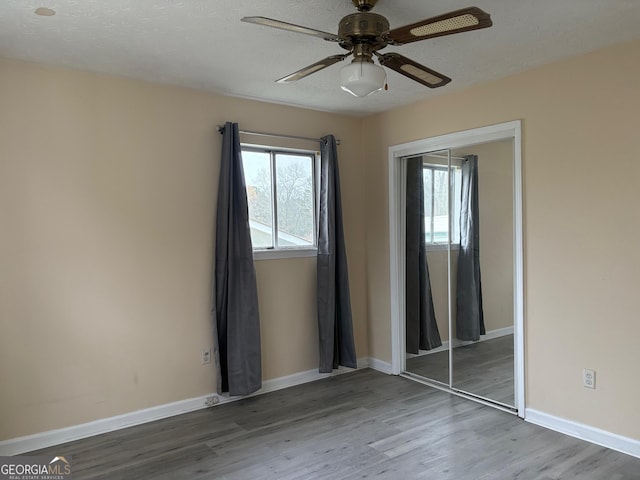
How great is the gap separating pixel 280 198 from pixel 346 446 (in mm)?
2114

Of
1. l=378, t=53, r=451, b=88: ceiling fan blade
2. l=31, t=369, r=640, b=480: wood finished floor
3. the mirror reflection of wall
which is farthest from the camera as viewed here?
the mirror reflection of wall

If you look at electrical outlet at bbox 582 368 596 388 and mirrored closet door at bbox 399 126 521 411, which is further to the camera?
mirrored closet door at bbox 399 126 521 411

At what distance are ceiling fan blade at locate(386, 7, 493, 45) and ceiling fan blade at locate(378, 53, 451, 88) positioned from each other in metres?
0.17

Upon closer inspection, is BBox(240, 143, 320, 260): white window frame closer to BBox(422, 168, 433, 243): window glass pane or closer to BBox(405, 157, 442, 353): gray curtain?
BBox(405, 157, 442, 353): gray curtain

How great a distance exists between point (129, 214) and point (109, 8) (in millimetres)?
1465

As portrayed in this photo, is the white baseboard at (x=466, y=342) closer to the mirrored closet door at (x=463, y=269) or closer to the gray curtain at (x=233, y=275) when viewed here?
the mirrored closet door at (x=463, y=269)

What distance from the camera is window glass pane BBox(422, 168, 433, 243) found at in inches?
162

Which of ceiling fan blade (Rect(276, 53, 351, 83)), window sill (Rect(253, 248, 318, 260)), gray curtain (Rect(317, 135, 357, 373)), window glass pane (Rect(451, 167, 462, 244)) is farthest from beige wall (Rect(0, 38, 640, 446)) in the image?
ceiling fan blade (Rect(276, 53, 351, 83))

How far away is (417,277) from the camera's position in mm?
4270

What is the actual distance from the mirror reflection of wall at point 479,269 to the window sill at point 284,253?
1.05 metres

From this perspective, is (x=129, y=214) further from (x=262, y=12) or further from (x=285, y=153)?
(x=262, y=12)

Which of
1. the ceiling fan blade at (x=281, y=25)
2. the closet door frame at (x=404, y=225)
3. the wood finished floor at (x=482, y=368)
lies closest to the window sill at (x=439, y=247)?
the closet door frame at (x=404, y=225)

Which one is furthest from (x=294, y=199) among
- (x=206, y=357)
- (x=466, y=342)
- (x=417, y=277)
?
(x=466, y=342)

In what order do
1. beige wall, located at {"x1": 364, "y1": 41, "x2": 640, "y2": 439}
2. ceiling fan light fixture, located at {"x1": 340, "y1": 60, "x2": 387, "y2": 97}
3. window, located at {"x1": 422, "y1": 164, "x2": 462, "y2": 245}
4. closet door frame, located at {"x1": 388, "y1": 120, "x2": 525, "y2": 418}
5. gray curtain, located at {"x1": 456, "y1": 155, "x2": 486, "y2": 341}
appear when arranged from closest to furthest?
ceiling fan light fixture, located at {"x1": 340, "y1": 60, "x2": 387, "y2": 97}
beige wall, located at {"x1": 364, "y1": 41, "x2": 640, "y2": 439}
closet door frame, located at {"x1": 388, "y1": 120, "x2": 525, "y2": 418}
gray curtain, located at {"x1": 456, "y1": 155, "x2": 486, "y2": 341}
window, located at {"x1": 422, "y1": 164, "x2": 462, "y2": 245}
